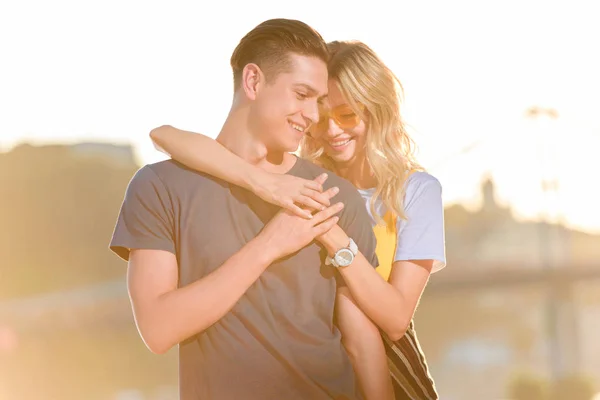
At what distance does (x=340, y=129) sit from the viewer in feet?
9.44

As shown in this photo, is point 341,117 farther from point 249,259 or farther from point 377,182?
point 249,259

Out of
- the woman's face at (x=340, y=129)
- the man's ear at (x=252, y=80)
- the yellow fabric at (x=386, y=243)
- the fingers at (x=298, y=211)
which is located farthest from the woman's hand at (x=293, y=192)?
the woman's face at (x=340, y=129)

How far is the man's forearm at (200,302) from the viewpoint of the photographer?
214 cm

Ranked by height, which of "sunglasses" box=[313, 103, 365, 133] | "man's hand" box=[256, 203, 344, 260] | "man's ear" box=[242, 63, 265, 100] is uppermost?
"man's ear" box=[242, 63, 265, 100]

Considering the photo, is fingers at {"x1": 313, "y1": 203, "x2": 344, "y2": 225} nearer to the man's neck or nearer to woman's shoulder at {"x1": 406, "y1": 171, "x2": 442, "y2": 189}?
the man's neck

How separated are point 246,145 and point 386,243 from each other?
641mm

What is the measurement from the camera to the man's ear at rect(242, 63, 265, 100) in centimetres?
236

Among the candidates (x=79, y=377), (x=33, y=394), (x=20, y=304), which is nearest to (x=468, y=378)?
(x=79, y=377)

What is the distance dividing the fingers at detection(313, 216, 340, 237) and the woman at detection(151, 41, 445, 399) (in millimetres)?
21

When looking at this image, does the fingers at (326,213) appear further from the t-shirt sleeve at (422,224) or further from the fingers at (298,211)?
the t-shirt sleeve at (422,224)

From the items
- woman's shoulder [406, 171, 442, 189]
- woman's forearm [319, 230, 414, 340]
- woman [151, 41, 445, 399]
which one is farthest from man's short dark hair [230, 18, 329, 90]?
woman's shoulder [406, 171, 442, 189]

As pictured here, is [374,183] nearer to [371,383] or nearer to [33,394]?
[371,383]

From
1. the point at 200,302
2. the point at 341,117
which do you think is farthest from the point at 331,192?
the point at 341,117

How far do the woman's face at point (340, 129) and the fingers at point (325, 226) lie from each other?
59 cm
